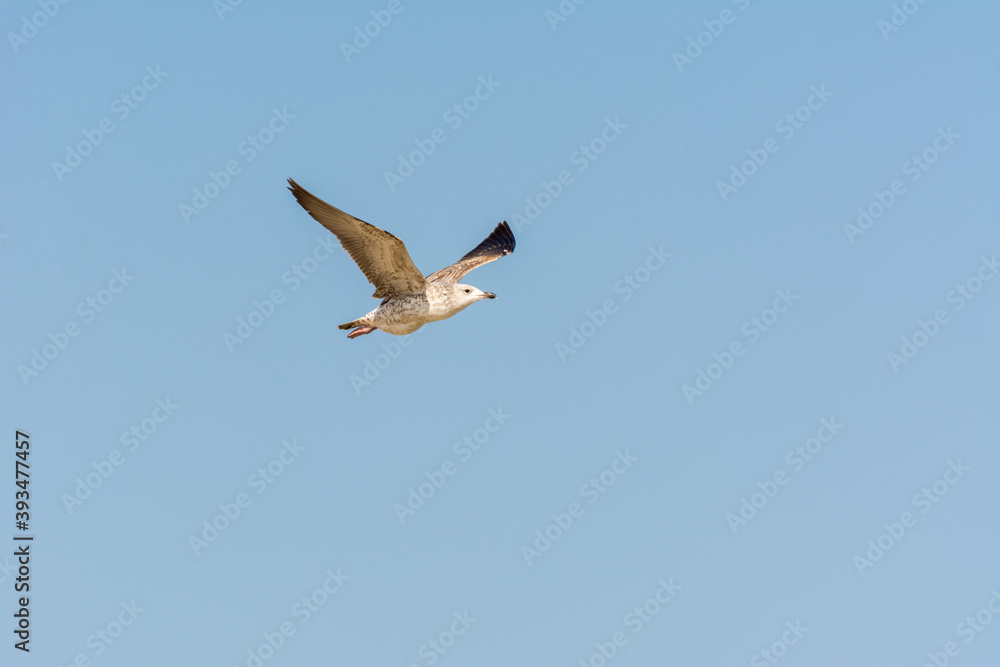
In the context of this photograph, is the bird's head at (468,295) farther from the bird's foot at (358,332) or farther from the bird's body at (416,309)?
the bird's foot at (358,332)

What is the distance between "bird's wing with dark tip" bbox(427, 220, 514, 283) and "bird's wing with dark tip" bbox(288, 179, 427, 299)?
57.2 inches

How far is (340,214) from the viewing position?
14078 millimetres

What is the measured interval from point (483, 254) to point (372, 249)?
16.3ft

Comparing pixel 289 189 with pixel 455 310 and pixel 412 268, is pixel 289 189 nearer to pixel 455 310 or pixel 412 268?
pixel 412 268

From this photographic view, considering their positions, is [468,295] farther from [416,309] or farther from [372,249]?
[372,249]

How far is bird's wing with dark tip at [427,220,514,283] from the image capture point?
17.7m

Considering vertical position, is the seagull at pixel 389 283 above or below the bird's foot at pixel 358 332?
above

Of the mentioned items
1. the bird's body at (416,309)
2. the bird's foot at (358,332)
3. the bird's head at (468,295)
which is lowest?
the bird's foot at (358,332)

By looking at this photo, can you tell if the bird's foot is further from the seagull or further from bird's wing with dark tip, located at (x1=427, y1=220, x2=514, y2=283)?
bird's wing with dark tip, located at (x1=427, y1=220, x2=514, y2=283)

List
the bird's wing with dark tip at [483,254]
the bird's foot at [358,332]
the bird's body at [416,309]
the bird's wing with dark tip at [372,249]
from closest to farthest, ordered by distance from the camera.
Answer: the bird's wing with dark tip at [372,249], the bird's body at [416,309], the bird's foot at [358,332], the bird's wing with dark tip at [483,254]

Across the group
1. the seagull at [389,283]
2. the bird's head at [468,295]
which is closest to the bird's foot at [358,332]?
the seagull at [389,283]

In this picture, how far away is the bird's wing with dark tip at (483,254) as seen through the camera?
17703 mm

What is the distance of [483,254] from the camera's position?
19.4 m

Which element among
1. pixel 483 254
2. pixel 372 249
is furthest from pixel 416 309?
pixel 483 254
